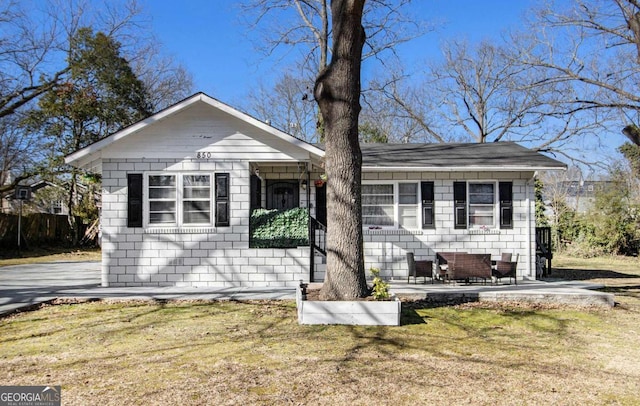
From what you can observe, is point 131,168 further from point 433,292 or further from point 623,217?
point 623,217

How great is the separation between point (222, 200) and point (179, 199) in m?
1.00

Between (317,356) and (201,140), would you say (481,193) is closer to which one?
(201,140)

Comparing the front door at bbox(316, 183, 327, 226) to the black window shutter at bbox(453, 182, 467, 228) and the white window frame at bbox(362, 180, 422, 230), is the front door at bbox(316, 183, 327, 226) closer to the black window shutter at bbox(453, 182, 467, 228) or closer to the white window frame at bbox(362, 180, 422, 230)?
the white window frame at bbox(362, 180, 422, 230)

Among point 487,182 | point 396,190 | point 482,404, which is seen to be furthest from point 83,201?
point 482,404

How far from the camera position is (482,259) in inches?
405

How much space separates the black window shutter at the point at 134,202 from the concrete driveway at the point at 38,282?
1728 millimetres

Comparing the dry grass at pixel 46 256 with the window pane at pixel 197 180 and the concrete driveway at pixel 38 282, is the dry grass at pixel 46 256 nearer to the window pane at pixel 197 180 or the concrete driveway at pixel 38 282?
the concrete driveway at pixel 38 282

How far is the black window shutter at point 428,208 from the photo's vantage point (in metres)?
12.4

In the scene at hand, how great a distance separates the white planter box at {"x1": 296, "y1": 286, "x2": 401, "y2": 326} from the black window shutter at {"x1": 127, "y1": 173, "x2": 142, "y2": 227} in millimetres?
5635

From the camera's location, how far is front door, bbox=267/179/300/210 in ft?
42.8

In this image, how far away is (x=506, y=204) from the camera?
40.7 ft

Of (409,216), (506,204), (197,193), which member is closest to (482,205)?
(506,204)

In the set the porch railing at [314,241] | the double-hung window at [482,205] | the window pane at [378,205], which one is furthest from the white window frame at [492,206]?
the porch railing at [314,241]

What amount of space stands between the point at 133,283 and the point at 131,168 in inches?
104
